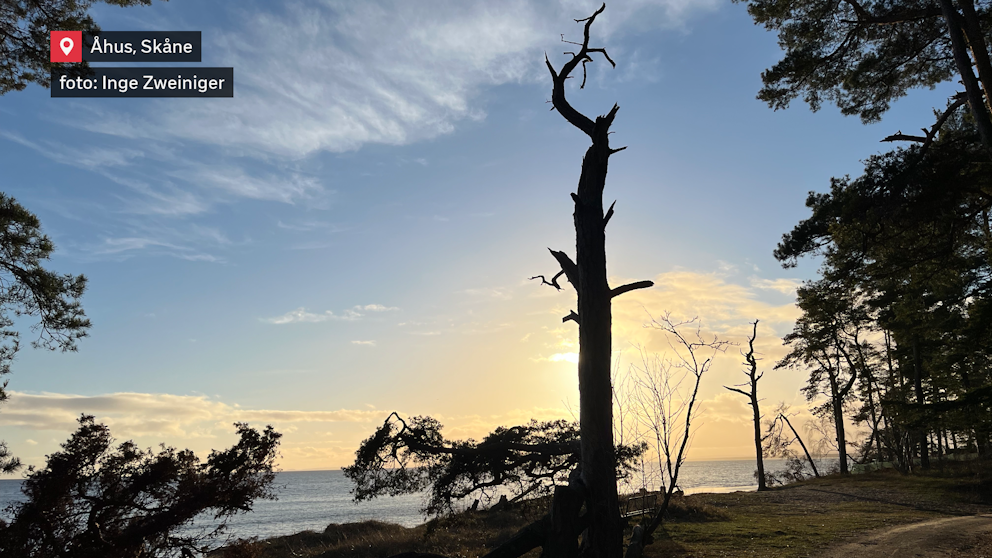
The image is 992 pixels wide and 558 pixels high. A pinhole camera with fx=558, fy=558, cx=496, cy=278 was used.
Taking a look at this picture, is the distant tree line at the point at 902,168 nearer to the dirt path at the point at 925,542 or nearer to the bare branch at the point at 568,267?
the dirt path at the point at 925,542

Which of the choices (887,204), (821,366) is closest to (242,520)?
(821,366)

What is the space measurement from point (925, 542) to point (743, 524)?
5.69m

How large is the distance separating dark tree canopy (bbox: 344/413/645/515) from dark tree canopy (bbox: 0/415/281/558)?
251 cm

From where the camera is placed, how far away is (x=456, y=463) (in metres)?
10.1

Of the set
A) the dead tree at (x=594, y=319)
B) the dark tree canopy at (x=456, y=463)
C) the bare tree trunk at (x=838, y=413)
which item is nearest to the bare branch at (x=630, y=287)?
the dead tree at (x=594, y=319)

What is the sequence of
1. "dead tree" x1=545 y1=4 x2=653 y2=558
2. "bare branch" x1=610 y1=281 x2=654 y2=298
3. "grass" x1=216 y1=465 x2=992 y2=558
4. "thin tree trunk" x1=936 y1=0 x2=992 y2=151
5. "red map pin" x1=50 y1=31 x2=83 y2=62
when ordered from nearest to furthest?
"dead tree" x1=545 y1=4 x2=653 y2=558 < "bare branch" x1=610 y1=281 x2=654 y2=298 < "red map pin" x1=50 y1=31 x2=83 y2=62 < "thin tree trunk" x1=936 y1=0 x2=992 y2=151 < "grass" x1=216 y1=465 x2=992 y2=558

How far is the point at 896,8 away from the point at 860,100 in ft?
7.35

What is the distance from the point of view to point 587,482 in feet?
26.2

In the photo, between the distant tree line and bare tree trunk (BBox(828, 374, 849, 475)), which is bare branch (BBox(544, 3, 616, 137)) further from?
bare tree trunk (BBox(828, 374, 849, 475))

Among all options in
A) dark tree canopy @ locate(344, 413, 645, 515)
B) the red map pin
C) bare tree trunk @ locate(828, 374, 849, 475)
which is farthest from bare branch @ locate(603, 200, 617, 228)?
bare tree trunk @ locate(828, 374, 849, 475)

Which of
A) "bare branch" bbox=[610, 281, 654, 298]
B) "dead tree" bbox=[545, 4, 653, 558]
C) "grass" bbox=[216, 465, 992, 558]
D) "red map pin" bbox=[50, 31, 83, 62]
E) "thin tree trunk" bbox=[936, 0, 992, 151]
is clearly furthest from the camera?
"grass" bbox=[216, 465, 992, 558]

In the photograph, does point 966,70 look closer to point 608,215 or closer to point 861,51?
point 861,51

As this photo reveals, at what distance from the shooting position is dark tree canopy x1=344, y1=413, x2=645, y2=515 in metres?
9.94

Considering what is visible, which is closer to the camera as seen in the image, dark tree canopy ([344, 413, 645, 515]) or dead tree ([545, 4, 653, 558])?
dead tree ([545, 4, 653, 558])
